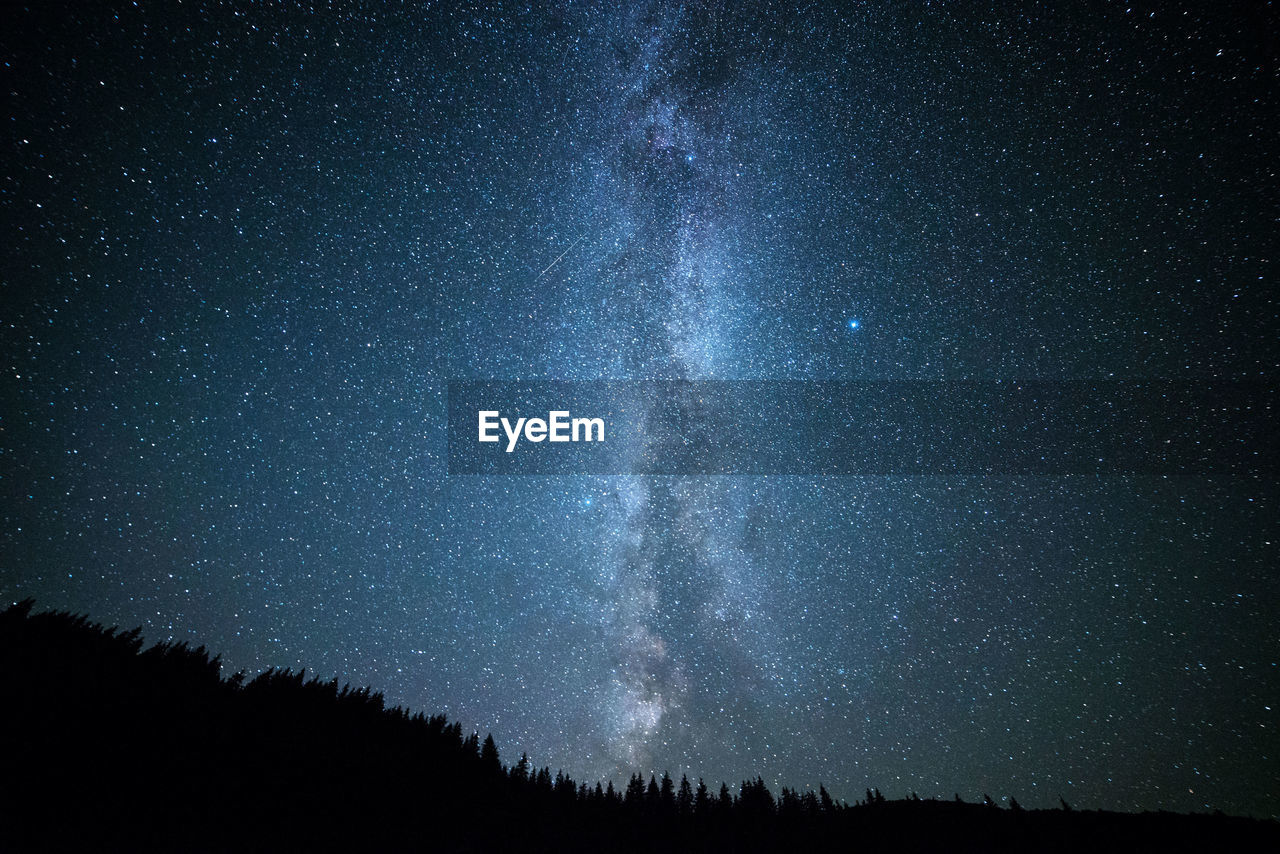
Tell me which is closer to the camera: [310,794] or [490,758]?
[310,794]

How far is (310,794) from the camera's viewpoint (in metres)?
34.6

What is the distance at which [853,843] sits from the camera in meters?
34.2

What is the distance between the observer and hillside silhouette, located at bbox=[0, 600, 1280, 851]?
95.8ft

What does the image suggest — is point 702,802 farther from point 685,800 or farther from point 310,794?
point 310,794

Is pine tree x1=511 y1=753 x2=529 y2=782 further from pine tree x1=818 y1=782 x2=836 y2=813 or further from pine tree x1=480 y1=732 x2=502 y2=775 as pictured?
pine tree x1=818 y1=782 x2=836 y2=813

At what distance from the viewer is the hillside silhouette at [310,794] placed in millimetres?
29188

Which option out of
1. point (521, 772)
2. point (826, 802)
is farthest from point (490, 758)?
point (826, 802)

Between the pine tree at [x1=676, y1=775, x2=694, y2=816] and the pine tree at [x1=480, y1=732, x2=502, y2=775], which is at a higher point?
the pine tree at [x1=480, y1=732, x2=502, y2=775]

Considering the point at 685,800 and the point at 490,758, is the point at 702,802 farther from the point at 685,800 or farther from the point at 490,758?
the point at 490,758

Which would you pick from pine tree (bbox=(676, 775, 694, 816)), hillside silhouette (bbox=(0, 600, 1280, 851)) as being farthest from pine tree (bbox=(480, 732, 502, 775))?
pine tree (bbox=(676, 775, 694, 816))

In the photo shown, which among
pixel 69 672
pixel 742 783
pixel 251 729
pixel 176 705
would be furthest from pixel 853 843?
pixel 69 672

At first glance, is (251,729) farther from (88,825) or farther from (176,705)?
(88,825)

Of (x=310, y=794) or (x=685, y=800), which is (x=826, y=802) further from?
(x=310, y=794)

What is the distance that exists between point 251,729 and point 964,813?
54.1 meters
